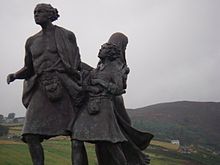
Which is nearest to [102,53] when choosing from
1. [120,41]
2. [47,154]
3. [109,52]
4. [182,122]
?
[109,52]

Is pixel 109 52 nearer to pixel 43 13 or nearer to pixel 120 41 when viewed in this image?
pixel 120 41

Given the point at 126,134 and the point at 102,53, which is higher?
the point at 102,53

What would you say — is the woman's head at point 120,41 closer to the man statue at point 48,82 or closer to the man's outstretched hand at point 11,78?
the man statue at point 48,82

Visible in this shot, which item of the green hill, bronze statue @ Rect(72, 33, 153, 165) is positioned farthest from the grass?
bronze statue @ Rect(72, 33, 153, 165)

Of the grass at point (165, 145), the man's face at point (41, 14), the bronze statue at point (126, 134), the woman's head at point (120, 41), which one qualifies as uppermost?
the man's face at point (41, 14)

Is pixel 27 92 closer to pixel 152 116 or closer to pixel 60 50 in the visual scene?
pixel 60 50

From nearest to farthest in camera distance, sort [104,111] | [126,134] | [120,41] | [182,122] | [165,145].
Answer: [104,111], [126,134], [120,41], [165,145], [182,122]

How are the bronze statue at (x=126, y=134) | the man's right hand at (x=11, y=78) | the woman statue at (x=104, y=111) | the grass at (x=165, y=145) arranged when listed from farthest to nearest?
the grass at (x=165, y=145), the bronze statue at (x=126, y=134), the man's right hand at (x=11, y=78), the woman statue at (x=104, y=111)

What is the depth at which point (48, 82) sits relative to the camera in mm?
6367

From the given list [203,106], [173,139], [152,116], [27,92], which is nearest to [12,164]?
→ [27,92]

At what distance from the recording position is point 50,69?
252 inches

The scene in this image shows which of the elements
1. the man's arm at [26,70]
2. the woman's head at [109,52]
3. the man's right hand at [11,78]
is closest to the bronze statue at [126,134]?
the woman's head at [109,52]

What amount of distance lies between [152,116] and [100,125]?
40.5 metres

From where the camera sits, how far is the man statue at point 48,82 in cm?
625
